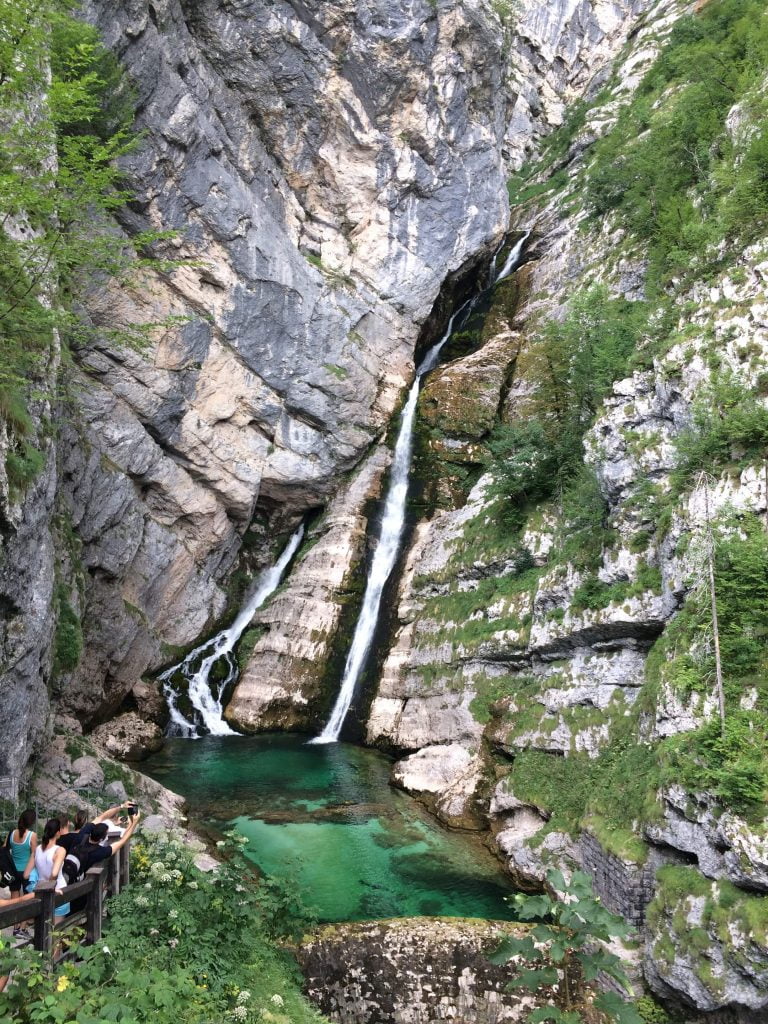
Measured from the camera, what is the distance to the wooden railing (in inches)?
186

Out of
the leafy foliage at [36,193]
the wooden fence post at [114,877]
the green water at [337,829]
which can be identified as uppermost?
the leafy foliage at [36,193]

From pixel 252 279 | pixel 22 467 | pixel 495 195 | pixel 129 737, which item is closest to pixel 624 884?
pixel 22 467

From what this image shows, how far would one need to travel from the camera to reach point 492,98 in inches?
1374

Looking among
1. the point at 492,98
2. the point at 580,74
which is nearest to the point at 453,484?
the point at 492,98

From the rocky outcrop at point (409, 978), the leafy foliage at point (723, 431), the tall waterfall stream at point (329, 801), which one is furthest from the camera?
the tall waterfall stream at point (329, 801)

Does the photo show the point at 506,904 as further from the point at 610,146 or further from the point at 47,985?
the point at 610,146

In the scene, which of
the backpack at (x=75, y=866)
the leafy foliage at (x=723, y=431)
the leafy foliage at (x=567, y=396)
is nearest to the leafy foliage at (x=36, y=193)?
the backpack at (x=75, y=866)

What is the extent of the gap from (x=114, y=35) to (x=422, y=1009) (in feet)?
93.5

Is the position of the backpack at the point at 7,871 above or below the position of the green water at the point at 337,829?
above

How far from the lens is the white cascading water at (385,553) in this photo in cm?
2325

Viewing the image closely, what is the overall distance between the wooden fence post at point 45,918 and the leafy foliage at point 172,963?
18 centimetres

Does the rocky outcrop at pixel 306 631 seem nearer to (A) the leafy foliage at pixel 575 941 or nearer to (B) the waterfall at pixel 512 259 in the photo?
(B) the waterfall at pixel 512 259

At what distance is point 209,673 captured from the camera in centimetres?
2467

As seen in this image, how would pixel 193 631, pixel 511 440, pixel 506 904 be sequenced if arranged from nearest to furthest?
pixel 506 904 → pixel 511 440 → pixel 193 631
